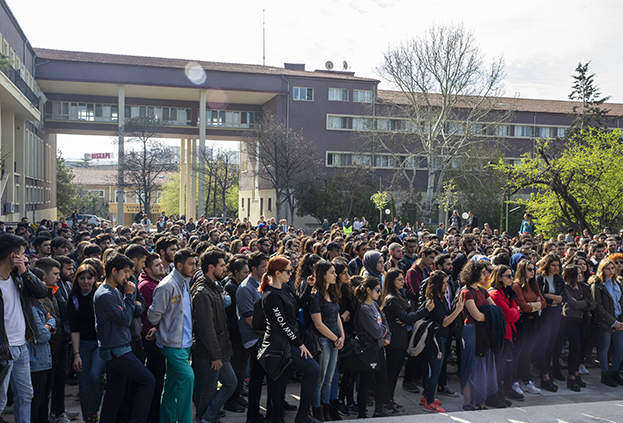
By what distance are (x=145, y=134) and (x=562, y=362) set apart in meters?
45.0

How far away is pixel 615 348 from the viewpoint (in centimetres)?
802

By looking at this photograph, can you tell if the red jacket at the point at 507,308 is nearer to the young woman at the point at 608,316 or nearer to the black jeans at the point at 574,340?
the black jeans at the point at 574,340

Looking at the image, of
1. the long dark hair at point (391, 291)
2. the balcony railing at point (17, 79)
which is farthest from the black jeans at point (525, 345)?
the balcony railing at point (17, 79)

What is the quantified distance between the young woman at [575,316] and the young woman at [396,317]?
2.72m

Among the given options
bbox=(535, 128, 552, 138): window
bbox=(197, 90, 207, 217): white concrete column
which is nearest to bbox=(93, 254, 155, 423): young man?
bbox=(197, 90, 207, 217): white concrete column

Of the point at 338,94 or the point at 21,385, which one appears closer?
the point at 21,385

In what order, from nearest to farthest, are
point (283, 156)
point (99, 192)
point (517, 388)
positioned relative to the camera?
point (517, 388), point (283, 156), point (99, 192)

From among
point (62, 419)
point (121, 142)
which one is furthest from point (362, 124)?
point (62, 419)

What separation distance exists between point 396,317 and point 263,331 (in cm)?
169

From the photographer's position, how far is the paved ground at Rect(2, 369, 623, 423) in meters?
6.02

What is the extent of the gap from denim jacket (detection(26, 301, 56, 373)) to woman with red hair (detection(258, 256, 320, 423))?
7.22 feet

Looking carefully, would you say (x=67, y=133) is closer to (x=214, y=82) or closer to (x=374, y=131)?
(x=214, y=82)

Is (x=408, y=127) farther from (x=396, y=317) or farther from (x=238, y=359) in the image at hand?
(x=238, y=359)

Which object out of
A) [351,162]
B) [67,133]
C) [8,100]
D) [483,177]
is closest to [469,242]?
[8,100]
